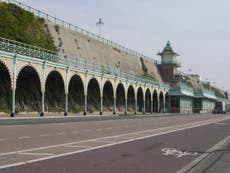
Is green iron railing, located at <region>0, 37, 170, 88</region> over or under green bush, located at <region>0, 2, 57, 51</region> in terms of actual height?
under

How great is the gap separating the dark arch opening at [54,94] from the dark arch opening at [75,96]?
3129 millimetres

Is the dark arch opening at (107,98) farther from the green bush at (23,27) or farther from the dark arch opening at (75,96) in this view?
the green bush at (23,27)

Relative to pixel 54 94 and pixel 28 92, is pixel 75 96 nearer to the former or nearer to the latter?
pixel 54 94

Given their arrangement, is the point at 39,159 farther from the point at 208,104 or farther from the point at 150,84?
the point at 208,104

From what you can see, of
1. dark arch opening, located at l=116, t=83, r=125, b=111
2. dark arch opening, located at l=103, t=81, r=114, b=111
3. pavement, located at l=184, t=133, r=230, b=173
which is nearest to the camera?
pavement, located at l=184, t=133, r=230, b=173

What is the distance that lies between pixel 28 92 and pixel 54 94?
22.8ft

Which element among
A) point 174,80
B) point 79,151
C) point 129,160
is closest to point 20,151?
point 79,151

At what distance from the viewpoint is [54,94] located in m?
63.4

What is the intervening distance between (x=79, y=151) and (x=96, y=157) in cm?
165

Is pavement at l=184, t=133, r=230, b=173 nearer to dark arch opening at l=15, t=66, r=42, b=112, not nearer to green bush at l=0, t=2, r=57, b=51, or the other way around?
dark arch opening at l=15, t=66, r=42, b=112

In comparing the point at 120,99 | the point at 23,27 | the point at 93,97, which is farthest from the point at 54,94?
the point at 120,99

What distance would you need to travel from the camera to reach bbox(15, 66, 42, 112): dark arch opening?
5465 centimetres

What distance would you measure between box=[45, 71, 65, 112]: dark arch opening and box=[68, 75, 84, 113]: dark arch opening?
3.13 meters

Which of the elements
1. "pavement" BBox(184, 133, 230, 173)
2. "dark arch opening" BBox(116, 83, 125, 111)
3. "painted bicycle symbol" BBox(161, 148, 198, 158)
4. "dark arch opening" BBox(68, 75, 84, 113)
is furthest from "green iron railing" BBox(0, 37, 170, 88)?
"pavement" BBox(184, 133, 230, 173)
